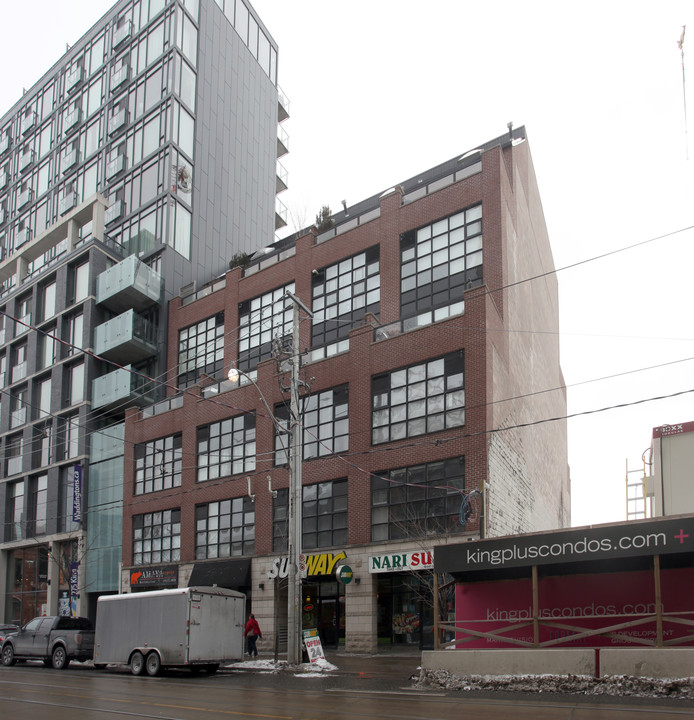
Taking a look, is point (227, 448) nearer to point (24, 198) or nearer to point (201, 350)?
point (201, 350)

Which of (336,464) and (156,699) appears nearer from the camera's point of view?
(156,699)

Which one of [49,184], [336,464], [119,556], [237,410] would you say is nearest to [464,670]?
[336,464]

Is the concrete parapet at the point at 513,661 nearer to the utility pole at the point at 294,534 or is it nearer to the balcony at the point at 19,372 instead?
the utility pole at the point at 294,534

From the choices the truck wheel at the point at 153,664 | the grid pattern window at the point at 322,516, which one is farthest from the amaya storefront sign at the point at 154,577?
the truck wheel at the point at 153,664

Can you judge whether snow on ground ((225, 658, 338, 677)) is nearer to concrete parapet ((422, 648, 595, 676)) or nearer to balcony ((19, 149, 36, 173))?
concrete parapet ((422, 648, 595, 676))

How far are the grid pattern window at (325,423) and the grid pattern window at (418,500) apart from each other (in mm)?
2639

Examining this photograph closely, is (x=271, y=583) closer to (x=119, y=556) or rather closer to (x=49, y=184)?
(x=119, y=556)

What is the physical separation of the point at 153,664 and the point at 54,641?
6818 millimetres

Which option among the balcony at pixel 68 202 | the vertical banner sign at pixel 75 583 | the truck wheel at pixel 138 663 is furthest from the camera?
the balcony at pixel 68 202

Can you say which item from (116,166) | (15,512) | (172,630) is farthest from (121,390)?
(172,630)

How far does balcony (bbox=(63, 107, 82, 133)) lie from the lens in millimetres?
59094

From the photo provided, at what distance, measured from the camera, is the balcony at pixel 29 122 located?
6512 centimetres

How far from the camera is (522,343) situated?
39156mm

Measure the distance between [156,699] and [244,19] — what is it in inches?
2148
